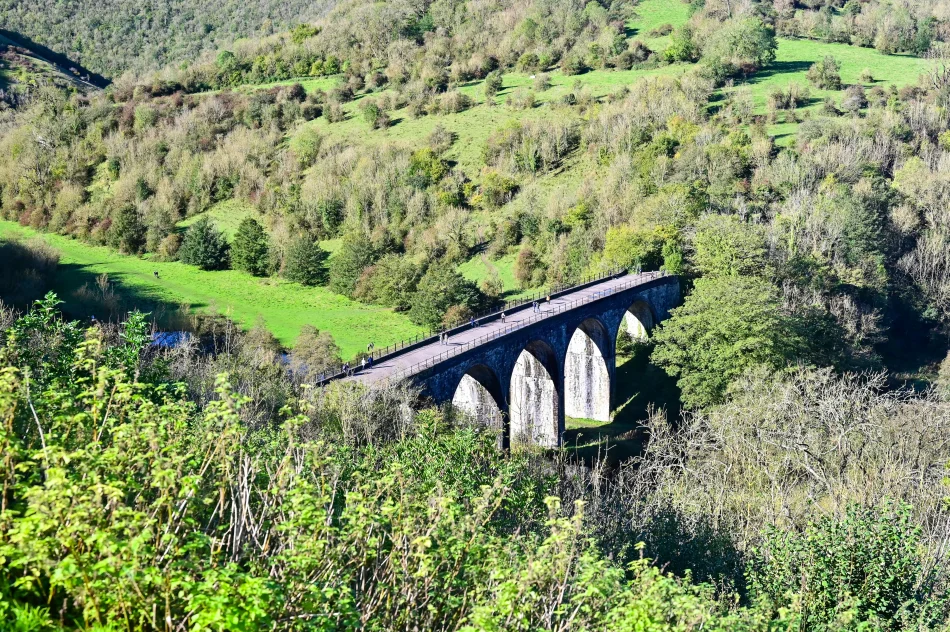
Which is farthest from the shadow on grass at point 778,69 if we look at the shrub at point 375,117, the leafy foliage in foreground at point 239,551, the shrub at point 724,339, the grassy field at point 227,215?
the leafy foliage in foreground at point 239,551

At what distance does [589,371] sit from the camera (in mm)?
45969

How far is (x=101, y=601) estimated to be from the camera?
6.29 metres

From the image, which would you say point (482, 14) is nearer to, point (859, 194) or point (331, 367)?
point (859, 194)

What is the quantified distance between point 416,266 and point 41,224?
42.9 meters

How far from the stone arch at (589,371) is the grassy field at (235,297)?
13499 mm

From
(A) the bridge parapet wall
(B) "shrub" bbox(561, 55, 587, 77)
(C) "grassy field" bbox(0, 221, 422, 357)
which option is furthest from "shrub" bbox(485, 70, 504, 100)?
(A) the bridge parapet wall

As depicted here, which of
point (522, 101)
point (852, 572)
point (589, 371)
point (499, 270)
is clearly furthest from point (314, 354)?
point (522, 101)

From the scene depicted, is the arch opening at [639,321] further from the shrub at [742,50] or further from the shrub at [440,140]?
the shrub at [742,50]

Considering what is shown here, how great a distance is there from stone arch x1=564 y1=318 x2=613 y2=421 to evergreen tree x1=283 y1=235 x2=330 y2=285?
28.6 m

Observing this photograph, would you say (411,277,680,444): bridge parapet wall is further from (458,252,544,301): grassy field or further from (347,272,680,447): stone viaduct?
(458,252,544,301): grassy field

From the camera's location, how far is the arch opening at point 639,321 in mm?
50188

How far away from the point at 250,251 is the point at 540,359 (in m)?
37.7

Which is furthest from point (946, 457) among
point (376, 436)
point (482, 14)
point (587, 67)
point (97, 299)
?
point (482, 14)

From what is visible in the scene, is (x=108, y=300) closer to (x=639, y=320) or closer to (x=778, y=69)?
(x=639, y=320)
